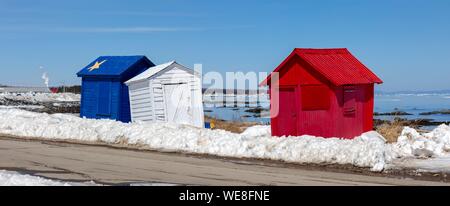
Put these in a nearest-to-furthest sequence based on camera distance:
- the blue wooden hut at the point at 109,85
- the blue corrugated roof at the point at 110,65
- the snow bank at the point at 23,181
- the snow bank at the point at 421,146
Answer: the snow bank at the point at 23,181 → the snow bank at the point at 421,146 → the blue wooden hut at the point at 109,85 → the blue corrugated roof at the point at 110,65

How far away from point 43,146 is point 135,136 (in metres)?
3.14

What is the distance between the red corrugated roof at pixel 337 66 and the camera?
18781 millimetres

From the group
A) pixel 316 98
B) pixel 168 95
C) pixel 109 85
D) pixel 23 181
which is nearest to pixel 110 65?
pixel 109 85

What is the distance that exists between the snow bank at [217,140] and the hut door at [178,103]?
3504 mm

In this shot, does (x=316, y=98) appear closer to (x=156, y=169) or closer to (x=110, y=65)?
(x=156, y=169)

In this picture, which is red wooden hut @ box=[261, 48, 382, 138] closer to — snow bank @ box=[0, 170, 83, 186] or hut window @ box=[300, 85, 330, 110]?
hut window @ box=[300, 85, 330, 110]

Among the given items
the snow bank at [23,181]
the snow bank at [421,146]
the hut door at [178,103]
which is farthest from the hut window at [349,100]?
the snow bank at [23,181]

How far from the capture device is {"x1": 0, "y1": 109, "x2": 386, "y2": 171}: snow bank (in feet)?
48.6

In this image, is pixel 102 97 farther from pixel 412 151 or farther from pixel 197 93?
pixel 412 151

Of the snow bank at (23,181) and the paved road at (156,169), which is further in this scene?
the paved road at (156,169)

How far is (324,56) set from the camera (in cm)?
2036

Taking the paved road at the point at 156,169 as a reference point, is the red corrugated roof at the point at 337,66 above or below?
above

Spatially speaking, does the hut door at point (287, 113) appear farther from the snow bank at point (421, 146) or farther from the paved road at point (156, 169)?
the paved road at point (156, 169)

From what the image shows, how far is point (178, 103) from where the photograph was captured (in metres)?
25.8
